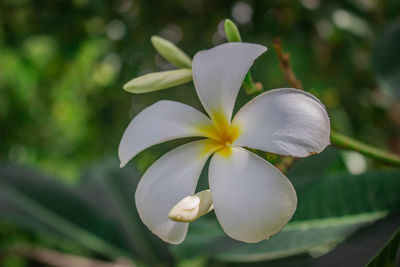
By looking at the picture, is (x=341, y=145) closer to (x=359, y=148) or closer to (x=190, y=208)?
(x=359, y=148)

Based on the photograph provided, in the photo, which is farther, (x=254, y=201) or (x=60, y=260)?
(x=60, y=260)

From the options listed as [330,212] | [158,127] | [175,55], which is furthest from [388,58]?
[158,127]

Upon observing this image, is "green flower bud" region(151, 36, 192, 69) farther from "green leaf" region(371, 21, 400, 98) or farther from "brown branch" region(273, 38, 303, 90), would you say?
"green leaf" region(371, 21, 400, 98)

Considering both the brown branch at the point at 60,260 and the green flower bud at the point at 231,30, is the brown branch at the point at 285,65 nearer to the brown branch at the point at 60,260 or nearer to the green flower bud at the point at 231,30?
the green flower bud at the point at 231,30

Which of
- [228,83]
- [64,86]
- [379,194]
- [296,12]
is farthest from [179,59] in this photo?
[64,86]

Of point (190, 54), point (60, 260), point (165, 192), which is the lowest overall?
point (60, 260)

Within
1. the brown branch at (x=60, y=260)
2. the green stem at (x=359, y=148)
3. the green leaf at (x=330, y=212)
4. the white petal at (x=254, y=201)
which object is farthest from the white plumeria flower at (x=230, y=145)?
the brown branch at (x=60, y=260)
